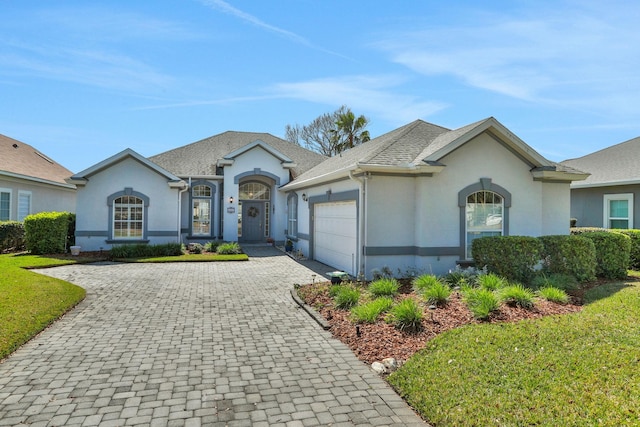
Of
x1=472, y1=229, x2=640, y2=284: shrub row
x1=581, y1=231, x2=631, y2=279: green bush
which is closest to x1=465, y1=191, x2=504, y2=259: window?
x1=472, y1=229, x2=640, y2=284: shrub row

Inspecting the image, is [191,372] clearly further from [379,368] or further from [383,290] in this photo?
[383,290]

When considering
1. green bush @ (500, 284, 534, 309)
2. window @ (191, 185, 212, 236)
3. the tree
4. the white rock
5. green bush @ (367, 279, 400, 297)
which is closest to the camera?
the white rock

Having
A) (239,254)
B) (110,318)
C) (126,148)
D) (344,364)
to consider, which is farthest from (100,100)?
(344,364)

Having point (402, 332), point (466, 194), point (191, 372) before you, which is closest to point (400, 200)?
point (466, 194)

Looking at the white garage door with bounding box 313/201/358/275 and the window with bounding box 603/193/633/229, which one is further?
the window with bounding box 603/193/633/229

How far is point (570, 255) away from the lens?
9.60 meters

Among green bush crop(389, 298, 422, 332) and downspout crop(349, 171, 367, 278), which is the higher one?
downspout crop(349, 171, 367, 278)

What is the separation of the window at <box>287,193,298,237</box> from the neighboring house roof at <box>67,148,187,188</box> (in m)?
5.47

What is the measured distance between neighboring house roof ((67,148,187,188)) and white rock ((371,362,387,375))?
50.6 feet

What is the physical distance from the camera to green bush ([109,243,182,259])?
53.3ft

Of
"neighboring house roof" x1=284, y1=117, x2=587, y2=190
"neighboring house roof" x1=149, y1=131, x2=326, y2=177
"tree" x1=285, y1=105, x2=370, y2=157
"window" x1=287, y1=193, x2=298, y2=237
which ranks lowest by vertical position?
"window" x1=287, y1=193, x2=298, y2=237

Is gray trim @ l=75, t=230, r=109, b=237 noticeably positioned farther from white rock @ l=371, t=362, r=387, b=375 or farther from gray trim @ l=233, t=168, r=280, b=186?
white rock @ l=371, t=362, r=387, b=375

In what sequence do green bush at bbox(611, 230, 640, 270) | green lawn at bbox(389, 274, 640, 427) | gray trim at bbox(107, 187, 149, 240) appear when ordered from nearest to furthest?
green lawn at bbox(389, 274, 640, 427)
green bush at bbox(611, 230, 640, 270)
gray trim at bbox(107, 187, 149, 240)

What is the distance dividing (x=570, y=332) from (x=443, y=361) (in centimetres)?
212
